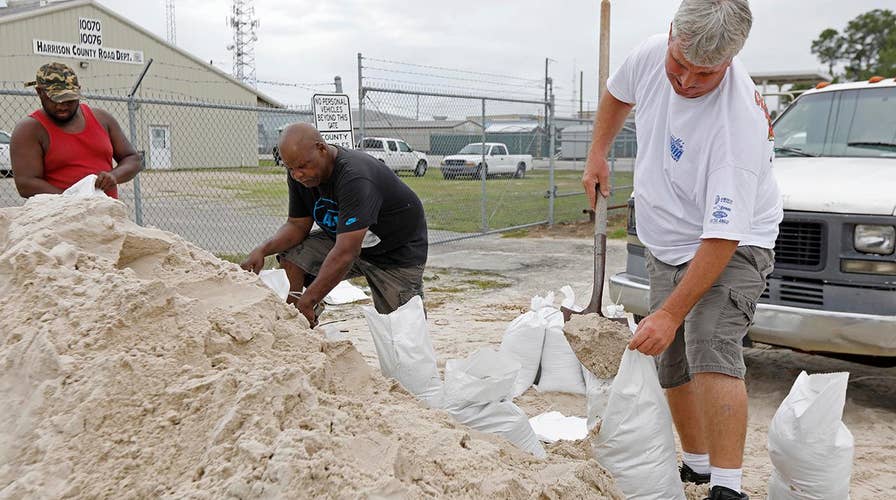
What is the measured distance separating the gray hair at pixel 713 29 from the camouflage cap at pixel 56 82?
3.16 m

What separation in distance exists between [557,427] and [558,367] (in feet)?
2.39

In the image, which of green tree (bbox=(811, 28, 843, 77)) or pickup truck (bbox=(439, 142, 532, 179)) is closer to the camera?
pickup truck (bbox=(439, 142, 532, 179))

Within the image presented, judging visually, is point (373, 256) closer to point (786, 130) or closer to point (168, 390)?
point (168, 390)

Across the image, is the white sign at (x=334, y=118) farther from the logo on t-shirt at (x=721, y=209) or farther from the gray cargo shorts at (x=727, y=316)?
the logo on t-shirt at (x=721, y=209)

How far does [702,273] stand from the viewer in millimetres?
2451

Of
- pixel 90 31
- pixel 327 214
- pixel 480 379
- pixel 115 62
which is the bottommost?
pixel 480 379

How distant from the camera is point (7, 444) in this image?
1.91m

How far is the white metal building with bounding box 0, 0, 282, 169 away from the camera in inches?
743

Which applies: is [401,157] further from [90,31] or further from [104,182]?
[90,31]

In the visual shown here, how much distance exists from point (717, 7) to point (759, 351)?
3.94 metres

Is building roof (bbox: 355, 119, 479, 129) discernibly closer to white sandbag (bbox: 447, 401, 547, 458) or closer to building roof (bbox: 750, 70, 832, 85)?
building roof (bbox: 750, 70, 832, 85)

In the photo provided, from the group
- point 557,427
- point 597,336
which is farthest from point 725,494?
point 557,427

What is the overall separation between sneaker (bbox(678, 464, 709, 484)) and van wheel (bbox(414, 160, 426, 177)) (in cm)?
897

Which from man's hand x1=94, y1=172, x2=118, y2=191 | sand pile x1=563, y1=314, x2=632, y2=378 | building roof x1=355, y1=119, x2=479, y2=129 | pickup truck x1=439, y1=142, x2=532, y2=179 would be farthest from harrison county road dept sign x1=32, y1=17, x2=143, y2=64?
sand pile x1=563, y1=314, x2=632, y2=378
